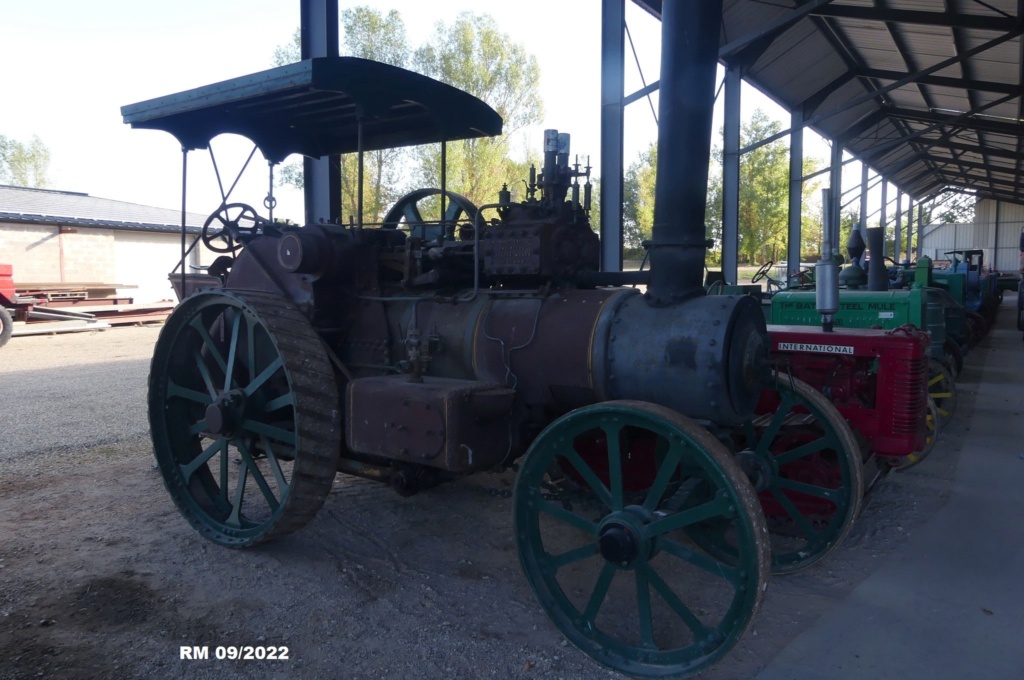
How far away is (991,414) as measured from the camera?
726cm

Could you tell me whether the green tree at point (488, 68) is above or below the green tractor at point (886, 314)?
above

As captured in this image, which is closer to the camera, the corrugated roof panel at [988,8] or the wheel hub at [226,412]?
the wheel hub at [226,412]

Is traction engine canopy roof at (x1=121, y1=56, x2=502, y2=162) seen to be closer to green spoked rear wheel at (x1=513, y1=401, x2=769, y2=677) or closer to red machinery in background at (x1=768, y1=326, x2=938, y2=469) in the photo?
green spoked rear wheel at (x1=513, y1=401, x2=769, y2=677)

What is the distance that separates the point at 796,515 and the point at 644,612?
4.29 ft

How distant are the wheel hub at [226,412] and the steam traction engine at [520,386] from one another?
0.01 metres

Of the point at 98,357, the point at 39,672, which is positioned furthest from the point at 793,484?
the point at 98,357

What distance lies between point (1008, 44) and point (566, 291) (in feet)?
40.5

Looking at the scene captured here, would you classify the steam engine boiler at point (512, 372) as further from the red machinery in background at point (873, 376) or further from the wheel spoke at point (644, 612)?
the red machinery in background at point (873, 376)

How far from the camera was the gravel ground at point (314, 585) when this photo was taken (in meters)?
2.71

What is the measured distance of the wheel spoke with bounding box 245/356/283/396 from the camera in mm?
3465

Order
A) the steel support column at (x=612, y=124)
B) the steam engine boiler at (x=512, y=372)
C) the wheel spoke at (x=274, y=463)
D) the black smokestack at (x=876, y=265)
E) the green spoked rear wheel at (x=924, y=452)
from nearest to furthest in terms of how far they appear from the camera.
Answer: the steam engine boiler at (x=512, y=372) → the wheel spoke at (x=274, y=463) → the green spoked rear wheel at (x=924, y=452) → the black smokestack at (x=876, y=265) → the steel support column at (x=612, y=124)

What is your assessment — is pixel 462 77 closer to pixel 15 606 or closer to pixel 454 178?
pixel 454 178

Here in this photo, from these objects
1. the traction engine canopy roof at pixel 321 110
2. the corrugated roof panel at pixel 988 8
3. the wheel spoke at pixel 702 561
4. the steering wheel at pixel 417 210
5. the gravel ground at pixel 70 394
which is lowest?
the gravel ground at pixel 70 394

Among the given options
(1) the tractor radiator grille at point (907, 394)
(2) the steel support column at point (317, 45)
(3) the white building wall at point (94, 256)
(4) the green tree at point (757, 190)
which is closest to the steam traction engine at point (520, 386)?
(1) the tractor radiator grille at point (907, 394)
